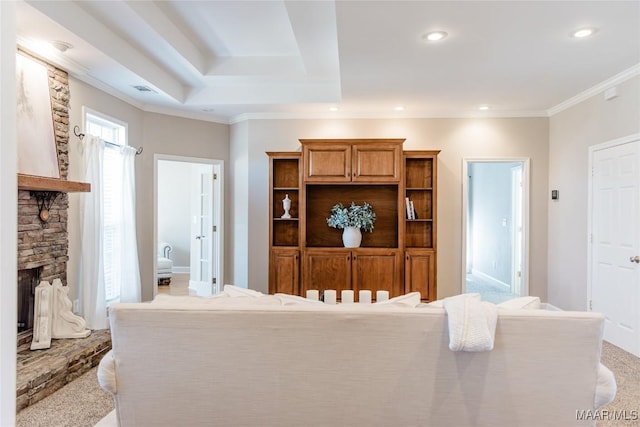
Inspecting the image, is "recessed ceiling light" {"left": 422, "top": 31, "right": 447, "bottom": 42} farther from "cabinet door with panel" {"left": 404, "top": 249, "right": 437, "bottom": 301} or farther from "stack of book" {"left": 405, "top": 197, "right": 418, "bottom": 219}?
"cabinet door with panel" {"left": 404, "top": 249, "right": 437, "bottom": 301}

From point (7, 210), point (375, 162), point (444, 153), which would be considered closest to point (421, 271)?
point (375, 162)

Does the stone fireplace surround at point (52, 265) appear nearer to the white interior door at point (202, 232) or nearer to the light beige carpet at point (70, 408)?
the light beige carpet at point (70, 408)

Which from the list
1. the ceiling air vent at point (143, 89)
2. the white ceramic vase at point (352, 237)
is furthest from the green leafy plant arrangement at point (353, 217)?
the ceiling air vent at point (143, 89)

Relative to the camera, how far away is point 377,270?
5.01m

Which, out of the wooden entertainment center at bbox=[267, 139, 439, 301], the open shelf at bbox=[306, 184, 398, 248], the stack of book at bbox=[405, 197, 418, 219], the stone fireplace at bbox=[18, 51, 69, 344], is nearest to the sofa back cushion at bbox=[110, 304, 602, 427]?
the stone fireplace at bbox=[18, 51, 69, 344]

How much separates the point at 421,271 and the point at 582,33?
305 centimetres

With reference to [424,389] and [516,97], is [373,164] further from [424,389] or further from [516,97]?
[424,389]

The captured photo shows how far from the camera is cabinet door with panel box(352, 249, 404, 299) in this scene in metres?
4.99

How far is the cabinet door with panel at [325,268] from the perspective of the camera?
5.02 m

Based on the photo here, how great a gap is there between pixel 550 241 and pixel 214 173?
4801mm

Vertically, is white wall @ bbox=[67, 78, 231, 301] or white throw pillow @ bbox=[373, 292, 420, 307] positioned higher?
white wall @ bbox=[67, 78, 231, 301]

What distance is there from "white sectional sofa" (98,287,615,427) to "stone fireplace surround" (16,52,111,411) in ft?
4.12

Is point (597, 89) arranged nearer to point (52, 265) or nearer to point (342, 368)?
point (342, 368)

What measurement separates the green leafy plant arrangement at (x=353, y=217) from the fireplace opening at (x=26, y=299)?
3.28m
